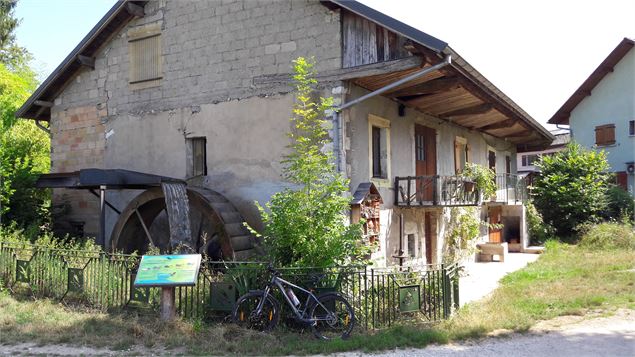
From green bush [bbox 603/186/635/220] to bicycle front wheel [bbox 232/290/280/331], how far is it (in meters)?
17.4

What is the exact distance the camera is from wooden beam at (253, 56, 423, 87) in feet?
29.1

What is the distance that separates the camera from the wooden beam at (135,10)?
12164 mm

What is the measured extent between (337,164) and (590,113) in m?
21.2

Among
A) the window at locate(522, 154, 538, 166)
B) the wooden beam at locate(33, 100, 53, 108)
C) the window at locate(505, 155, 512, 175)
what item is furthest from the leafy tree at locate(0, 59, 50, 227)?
the window at locate(522, 154, 538, 166)

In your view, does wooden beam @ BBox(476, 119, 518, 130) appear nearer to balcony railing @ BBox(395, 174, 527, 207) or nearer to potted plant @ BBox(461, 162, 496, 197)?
potted plant @ BBox(461, 162, 496, 197)

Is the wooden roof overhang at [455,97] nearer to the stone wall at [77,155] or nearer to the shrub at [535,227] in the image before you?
the shrub at [535,227]

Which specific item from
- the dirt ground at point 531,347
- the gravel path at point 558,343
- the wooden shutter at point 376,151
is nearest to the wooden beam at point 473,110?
the wooden shutter at point 376,151

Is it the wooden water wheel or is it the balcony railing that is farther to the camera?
the balcony railing

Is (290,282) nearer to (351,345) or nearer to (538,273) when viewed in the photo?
(351,345)

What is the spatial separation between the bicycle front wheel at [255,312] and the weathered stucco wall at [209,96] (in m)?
3.41

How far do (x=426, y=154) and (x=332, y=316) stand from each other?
23.2 feet

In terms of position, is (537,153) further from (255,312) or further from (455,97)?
(255,312)

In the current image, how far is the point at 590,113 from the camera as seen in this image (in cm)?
2575

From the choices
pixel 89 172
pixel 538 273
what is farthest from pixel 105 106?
pixel 538 273
